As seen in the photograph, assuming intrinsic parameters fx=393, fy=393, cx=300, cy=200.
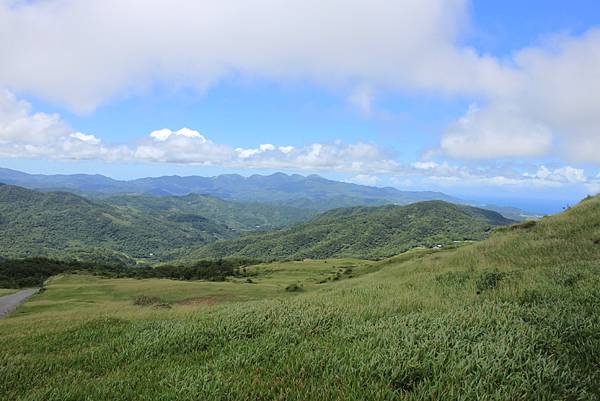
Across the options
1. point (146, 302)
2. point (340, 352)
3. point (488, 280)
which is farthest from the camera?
point (146, 302)

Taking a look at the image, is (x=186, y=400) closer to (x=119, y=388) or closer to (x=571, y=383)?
(x=119, y=388)

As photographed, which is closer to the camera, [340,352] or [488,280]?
[340,352]

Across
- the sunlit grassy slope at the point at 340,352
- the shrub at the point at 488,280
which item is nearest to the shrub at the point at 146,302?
the sunlit grassy slope at the point at 340,352

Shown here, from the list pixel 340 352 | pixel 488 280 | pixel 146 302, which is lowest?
pixel 146 302

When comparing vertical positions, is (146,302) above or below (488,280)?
below

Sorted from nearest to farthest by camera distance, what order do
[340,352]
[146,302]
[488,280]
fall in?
1. [340,352]
2. [488,280]
3. [146,302]

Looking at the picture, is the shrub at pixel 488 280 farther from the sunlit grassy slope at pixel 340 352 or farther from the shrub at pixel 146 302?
the shrub at pixel 146 302

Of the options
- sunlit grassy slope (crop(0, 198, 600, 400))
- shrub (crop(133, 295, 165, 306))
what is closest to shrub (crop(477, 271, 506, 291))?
sunlit grassy slope (crop(0, 198, 600, 400))

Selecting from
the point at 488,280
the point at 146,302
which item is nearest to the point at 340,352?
the point at 488,280

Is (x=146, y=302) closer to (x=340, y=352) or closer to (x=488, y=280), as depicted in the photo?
(x=488, y=280)

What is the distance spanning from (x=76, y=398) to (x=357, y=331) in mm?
4707

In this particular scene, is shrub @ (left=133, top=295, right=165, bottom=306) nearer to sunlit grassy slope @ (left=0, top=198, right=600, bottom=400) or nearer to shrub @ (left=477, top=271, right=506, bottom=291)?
sunlit grassy slope @ (left=0, top=198, right=600, bottom=400)

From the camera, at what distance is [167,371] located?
20.5 ft

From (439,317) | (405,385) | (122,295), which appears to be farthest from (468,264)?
(122,295)
